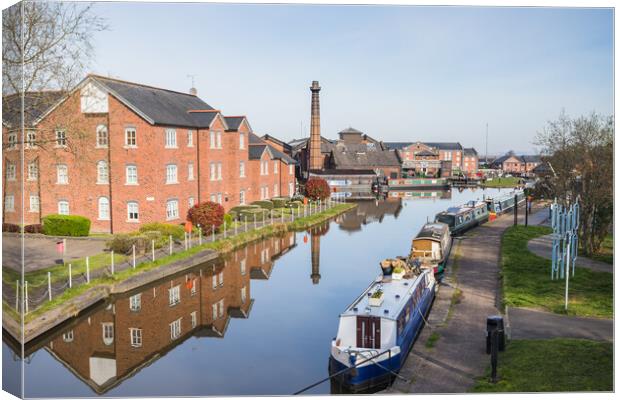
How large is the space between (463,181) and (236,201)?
2068 inches

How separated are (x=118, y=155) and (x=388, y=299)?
512 inches

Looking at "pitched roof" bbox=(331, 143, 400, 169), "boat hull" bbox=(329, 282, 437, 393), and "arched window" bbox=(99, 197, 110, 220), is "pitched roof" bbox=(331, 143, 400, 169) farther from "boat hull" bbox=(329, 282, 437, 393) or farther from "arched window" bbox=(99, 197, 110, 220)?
"boat hull" bbox=(329, 282, 437, 393)

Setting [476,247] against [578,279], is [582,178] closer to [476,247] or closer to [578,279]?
[578,279]

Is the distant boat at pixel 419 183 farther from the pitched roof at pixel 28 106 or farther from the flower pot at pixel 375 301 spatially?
the pitched roof at pixel 28 106

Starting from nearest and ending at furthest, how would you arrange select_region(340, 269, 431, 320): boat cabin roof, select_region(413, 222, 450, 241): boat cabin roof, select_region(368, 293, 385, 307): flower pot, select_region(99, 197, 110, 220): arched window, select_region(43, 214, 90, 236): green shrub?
select_region(340, 269, 431, 320): boat cabin roof, select_region(368, 293, 385, 307): flower pot, select_region(43, 214, 90, 236): green shrub, select_region(99, 197, 110, 220): arched window, select_region(413, 222, 450, 241): boat cabin roof

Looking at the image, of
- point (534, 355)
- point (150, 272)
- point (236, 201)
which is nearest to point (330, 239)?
point (236, 201)

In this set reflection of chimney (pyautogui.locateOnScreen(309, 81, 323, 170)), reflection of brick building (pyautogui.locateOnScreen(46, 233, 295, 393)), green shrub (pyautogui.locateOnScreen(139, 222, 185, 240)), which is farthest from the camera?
reflection of chimney (pyautogui.locateOnScreen(309, 81, 323, 170))

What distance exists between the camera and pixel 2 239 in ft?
42.0

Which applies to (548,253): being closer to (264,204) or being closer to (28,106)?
(264,204)

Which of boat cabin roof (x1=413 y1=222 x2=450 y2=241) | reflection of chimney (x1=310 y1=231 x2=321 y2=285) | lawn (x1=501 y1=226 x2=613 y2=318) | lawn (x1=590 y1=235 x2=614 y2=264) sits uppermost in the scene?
boat cabin roof (x1=413 y1=222 x2=450 y2=241)

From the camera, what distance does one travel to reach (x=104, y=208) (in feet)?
74.7

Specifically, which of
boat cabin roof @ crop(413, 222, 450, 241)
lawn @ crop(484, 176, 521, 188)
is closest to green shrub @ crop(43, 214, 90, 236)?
boat cabin roof @ crop(413, 222, 450, 241)

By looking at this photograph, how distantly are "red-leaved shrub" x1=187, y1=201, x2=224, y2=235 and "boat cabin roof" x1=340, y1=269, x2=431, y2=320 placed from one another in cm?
1242

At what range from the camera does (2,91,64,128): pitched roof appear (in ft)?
44.3
